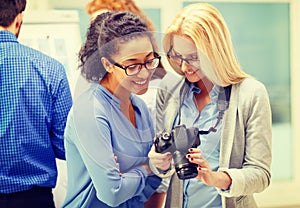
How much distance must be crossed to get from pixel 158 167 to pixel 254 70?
0.55 meters

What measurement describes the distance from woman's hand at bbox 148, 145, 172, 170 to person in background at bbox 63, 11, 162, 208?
0.06 feet

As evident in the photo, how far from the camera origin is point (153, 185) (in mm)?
1760

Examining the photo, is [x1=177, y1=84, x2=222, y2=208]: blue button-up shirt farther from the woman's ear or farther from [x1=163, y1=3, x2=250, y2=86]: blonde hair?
the woman's ear

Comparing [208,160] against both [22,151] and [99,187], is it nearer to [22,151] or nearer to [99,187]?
[99,187]

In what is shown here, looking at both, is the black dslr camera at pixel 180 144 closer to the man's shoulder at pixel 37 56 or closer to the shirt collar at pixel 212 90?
the shirt collar at pixel 212 90

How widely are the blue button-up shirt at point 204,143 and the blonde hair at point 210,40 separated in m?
0.07

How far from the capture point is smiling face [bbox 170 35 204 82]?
1712 millimetres

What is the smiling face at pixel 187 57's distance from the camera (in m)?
1.71

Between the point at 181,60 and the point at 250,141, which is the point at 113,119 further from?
the point at 250,141

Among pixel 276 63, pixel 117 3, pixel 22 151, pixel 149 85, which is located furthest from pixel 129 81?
pixel 276 63

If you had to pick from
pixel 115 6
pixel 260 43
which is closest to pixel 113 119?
pixel 115 6

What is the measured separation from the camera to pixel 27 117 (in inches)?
68.8

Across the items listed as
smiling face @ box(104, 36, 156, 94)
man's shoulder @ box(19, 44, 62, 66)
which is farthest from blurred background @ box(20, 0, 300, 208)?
smiling face @ box(104, 36, 156, 94)

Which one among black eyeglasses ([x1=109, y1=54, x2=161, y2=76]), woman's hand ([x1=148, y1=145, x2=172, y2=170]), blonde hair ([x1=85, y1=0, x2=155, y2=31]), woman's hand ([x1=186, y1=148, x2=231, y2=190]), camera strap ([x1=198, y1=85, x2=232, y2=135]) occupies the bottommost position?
woman's hand ([x1=186, y1=148, x2=231, y2=190])
